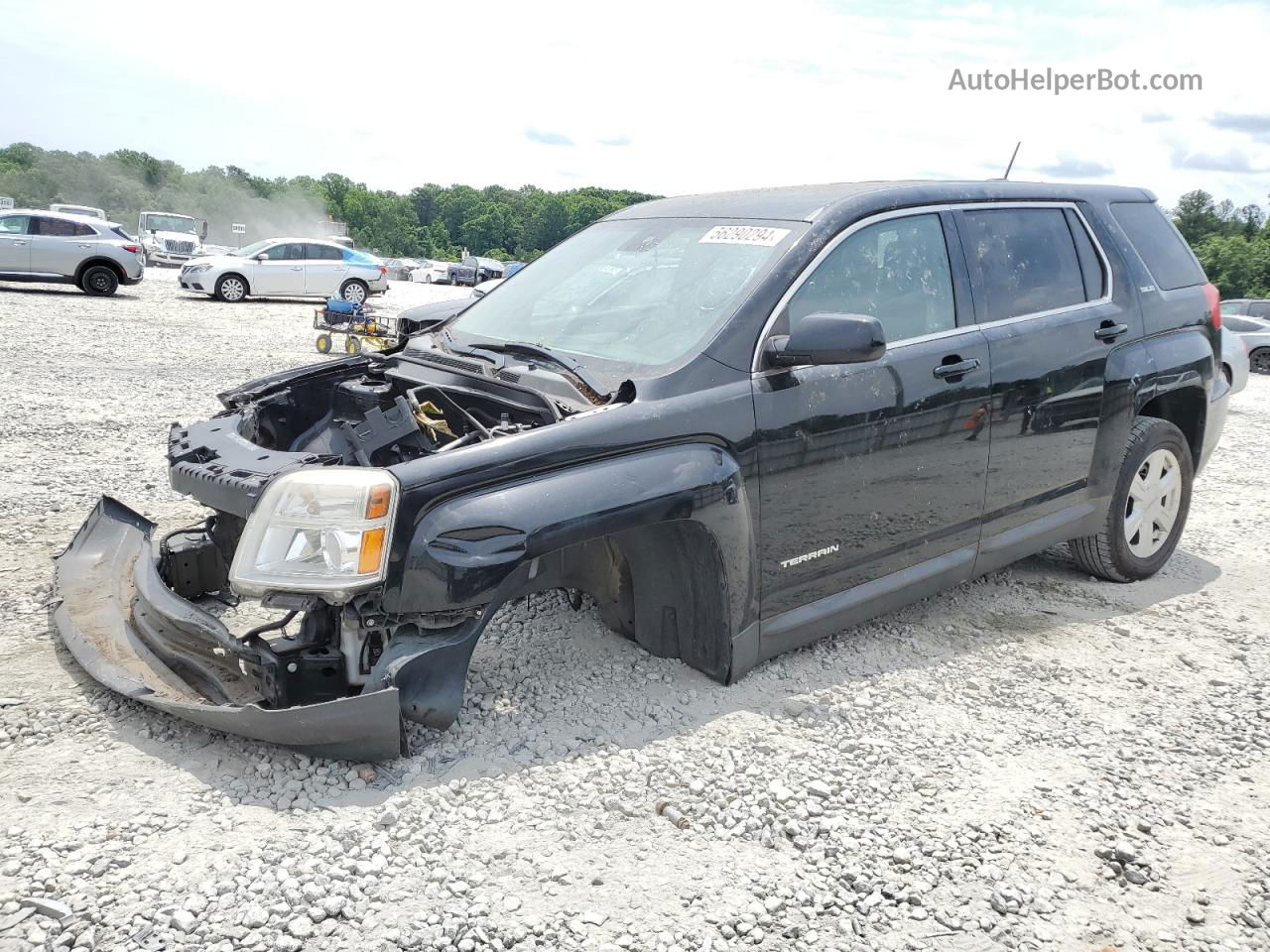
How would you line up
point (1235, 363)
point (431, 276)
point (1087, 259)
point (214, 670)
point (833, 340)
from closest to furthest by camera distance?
1. point (214, 670)
2. point (833, 340)
3. point (1087, 259)
4. point (1235, 363)
5. point (431, 276)

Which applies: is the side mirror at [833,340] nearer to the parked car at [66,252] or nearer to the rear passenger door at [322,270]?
the parked car at [66,252]

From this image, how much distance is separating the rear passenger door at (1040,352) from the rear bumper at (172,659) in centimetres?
271

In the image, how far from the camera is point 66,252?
63.2 ft

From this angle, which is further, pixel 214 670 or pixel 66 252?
pixel 66 252

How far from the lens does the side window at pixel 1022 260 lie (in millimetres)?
4273

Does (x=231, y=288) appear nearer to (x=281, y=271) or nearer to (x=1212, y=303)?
(x=281, y=271)

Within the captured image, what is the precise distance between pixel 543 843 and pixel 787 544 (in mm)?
1361

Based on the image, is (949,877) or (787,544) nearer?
(949,877)

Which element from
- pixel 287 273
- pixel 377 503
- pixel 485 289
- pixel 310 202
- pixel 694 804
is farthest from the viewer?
pixel 310 202

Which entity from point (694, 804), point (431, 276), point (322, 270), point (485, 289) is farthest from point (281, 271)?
point (431, 276)

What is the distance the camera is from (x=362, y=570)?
285 centimetres

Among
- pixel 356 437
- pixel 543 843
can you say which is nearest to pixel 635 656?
pixel 543 843

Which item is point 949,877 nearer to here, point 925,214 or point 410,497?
point 410,497

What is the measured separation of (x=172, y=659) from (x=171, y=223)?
37400 mm
